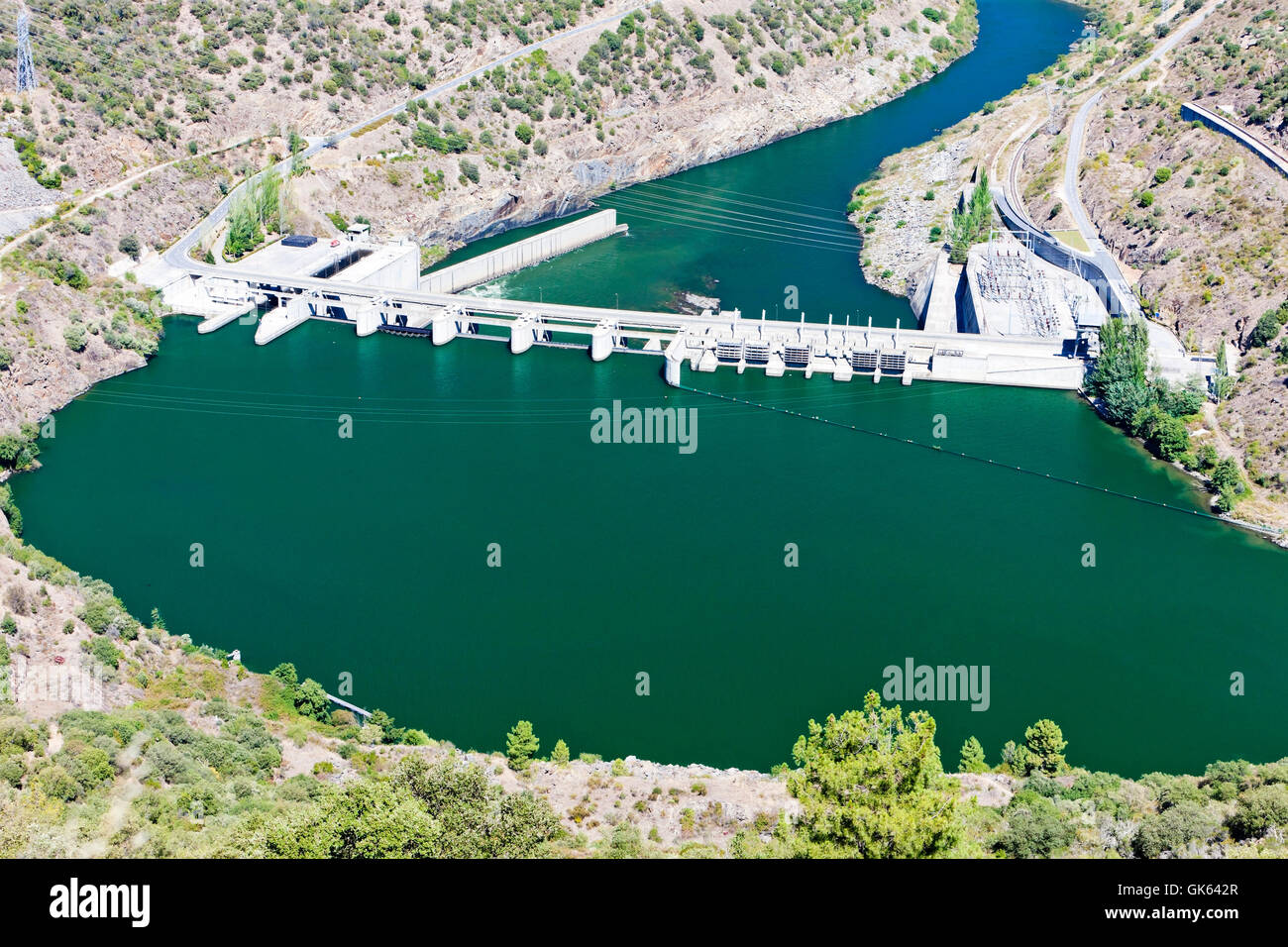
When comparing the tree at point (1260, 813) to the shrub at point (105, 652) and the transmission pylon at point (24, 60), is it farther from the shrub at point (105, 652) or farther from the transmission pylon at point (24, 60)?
the transmission pylon at point (24, 60)

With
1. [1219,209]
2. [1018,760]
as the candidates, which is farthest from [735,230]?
[1018,760]

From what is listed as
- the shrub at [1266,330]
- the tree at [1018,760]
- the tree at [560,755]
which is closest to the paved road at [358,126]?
the tree at [560,755]

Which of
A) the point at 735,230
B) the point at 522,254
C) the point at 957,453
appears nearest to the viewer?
the point at 957,453

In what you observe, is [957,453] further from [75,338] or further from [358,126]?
[358,126]

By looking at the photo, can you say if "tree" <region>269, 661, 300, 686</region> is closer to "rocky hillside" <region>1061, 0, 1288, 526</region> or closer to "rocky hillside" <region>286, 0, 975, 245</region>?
"rocky hillside" <region>1061, 0, 1288, 526</region>

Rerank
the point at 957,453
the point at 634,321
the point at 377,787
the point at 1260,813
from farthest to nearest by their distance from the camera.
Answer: the point at 634,321
the point at 957,453
the point at 1260,813
the point at 377,787

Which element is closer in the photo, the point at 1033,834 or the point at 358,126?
the point at 1033,834
